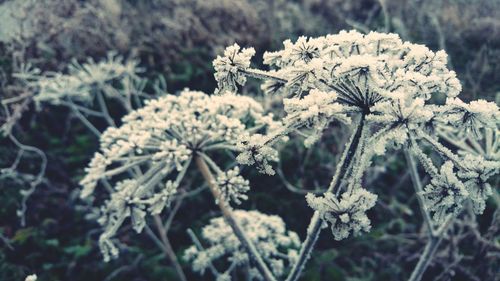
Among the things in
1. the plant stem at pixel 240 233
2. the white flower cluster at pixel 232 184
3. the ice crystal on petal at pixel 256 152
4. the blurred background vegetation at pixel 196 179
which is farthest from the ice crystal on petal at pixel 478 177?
the blurred background vegetation at pixel 196 179

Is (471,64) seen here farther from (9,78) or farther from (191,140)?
(9,78)

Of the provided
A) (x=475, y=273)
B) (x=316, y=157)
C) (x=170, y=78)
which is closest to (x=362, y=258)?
(x=475, y=273)

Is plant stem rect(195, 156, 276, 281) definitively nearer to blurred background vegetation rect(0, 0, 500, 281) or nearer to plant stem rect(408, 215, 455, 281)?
plant stem rect(408, 215, 455, 281)

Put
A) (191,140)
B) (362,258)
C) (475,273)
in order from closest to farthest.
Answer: (191,140) → (475,273) → (362,258)

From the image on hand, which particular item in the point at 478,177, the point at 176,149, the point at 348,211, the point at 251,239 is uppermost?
the point at 176,149

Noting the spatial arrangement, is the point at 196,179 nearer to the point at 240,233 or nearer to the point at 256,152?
the point at 240,233

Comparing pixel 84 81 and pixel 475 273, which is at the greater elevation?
pixel 84 81

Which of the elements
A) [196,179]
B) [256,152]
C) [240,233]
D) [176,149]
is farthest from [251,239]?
[196,179]

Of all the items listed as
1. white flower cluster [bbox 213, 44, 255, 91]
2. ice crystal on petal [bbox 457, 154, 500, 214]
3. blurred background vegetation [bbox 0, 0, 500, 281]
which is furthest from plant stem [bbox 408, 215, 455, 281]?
white flower cluster [bbox 213, 44, 255, 91]
